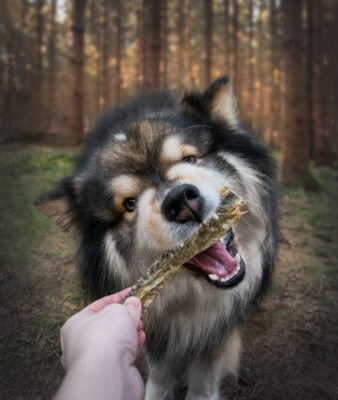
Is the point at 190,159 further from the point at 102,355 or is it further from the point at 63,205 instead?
the point at 102,355

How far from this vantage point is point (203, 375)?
251cm

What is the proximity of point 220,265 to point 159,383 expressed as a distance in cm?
123

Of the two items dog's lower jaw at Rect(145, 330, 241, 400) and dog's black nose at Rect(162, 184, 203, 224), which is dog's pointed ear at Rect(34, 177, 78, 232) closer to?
dog's black nose at Rect(162, 184, 203, 224)

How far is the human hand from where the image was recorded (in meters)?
0.99

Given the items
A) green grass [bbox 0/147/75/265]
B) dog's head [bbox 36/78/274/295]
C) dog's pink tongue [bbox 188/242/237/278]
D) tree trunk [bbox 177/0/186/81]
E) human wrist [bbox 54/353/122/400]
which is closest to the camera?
human wrist [bbox 54/353/122/400]

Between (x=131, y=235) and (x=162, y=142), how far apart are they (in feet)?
2.20

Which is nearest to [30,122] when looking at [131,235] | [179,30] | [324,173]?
[324,173]

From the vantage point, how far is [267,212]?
2535 mm

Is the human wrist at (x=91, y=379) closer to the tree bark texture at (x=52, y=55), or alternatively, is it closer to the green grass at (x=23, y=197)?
the green grass at (x=23, y=197)

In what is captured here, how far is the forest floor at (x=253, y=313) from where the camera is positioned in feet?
8.41

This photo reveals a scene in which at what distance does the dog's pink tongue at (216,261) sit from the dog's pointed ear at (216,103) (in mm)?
1130

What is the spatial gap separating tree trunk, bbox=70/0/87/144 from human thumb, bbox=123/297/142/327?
9.07 metres

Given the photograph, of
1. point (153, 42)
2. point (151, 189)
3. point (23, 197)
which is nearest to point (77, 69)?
point (153, 42)

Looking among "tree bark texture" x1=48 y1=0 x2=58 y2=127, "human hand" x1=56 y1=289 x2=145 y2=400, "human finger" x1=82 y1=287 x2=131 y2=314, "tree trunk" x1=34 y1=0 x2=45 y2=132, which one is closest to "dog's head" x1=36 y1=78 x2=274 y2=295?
"human finger" x1=82 y1=287 x2=131 y2=314
